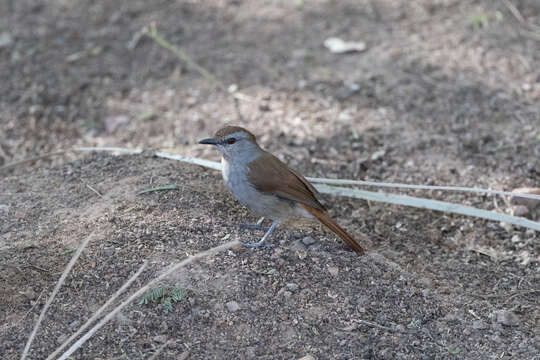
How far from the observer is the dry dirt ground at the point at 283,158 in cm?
356

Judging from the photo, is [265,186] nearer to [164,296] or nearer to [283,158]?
[164,296]

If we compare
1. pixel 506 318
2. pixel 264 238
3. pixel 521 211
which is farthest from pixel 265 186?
pixel 521 211

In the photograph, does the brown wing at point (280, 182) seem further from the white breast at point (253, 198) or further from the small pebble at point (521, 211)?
the small pebble at point (521, 211)

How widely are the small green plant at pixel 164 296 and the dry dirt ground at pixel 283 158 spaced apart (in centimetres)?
4

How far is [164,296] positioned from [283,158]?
2.35 meters

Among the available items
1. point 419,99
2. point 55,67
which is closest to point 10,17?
point 55,67

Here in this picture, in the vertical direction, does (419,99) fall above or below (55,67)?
below

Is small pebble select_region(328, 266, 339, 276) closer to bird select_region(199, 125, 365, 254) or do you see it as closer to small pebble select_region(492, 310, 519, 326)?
bird select_region(199, 125, 365, 254)

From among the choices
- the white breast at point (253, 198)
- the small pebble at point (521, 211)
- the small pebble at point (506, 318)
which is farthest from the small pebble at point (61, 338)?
the small pebble at point (521, 211)

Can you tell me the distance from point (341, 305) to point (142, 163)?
213cm

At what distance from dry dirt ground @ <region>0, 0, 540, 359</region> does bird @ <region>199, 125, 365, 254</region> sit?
178mm

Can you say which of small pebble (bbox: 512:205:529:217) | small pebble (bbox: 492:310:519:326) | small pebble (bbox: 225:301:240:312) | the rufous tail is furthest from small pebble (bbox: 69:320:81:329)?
small pebble (bbox: 512:205:529:217)

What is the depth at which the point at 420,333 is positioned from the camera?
3643 millimetres

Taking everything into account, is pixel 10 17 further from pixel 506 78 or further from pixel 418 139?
pixel 506 78
